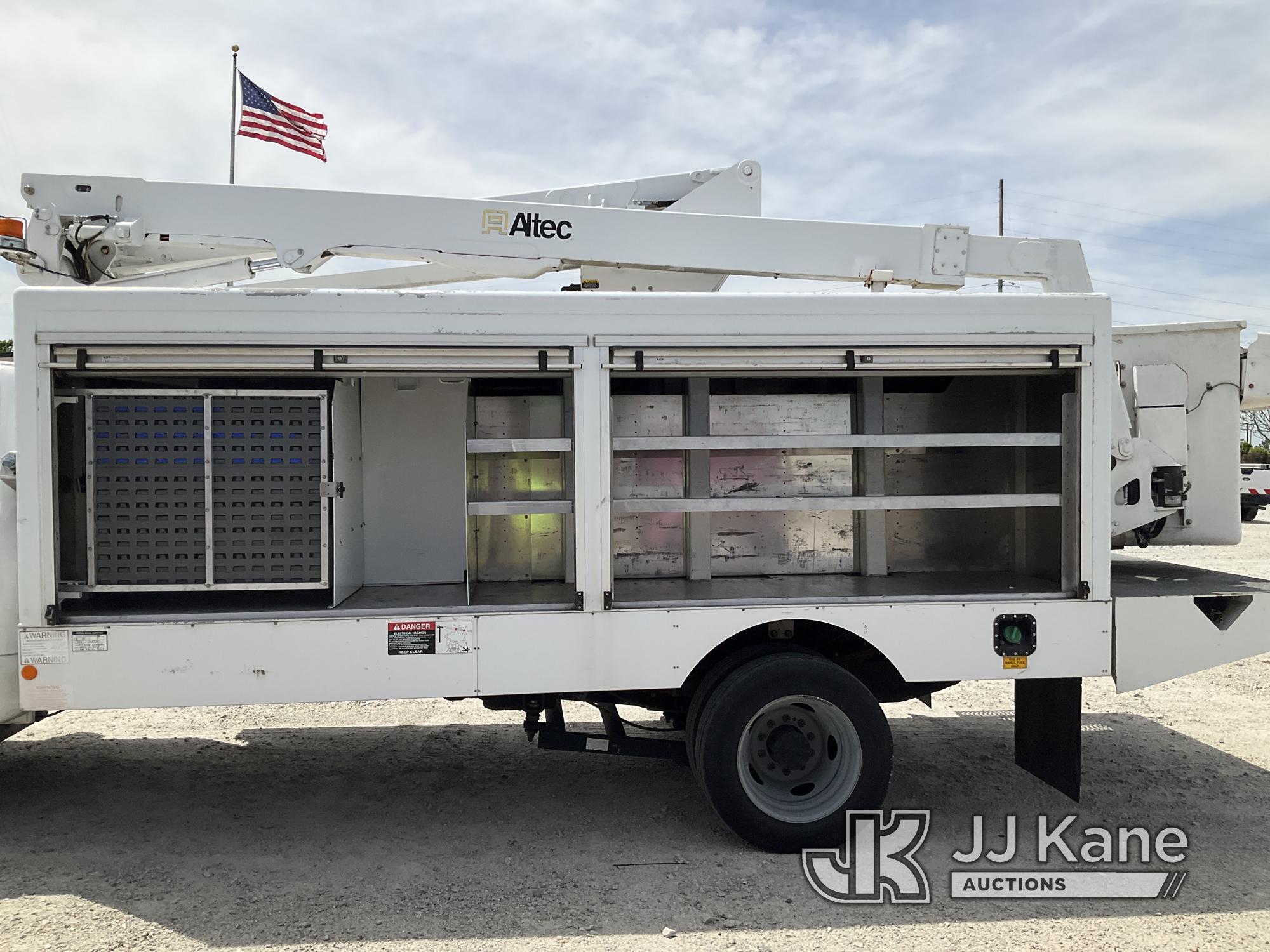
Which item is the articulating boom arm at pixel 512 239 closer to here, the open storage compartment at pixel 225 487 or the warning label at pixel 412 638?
the open storage compartment at pixel 225 487

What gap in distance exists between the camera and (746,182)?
493cm

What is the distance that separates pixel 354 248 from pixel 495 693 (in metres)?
2.40

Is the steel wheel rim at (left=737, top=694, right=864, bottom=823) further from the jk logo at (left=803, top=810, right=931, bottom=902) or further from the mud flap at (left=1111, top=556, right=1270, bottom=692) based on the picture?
the mud flap at (left=1111, top=556, right=1270, bottom=692)

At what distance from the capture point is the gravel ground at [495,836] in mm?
3141

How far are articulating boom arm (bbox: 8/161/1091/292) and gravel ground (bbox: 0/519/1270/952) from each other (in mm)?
2705

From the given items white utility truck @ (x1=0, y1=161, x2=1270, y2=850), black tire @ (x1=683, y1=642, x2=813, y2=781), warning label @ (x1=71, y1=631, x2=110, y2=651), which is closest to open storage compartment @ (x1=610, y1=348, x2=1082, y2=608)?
white utility truck @ (x1=0, y1=161, x2=1270, y2=850)

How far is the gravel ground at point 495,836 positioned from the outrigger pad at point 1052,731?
0.21 metres

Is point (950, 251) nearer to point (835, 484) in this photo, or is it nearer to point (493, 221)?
point (835, 484)

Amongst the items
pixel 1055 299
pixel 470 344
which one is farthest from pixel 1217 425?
pixel 470 344

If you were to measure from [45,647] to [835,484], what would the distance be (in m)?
3.83

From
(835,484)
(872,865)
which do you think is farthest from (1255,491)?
(872,865)

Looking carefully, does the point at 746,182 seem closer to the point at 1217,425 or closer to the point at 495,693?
the point at 1217,425

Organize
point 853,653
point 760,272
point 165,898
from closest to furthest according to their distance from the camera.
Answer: point 165,898
point 853,653
point 760,272

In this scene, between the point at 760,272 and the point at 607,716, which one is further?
the point at 760,272
